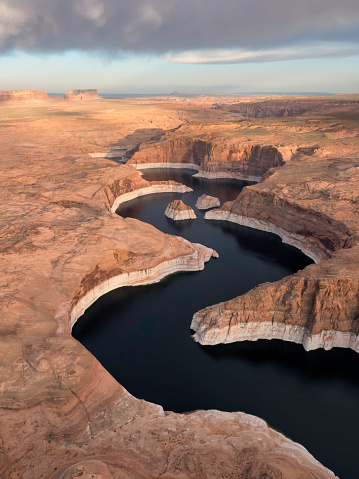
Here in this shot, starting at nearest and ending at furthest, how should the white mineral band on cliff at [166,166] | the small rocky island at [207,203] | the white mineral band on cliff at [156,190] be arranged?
the small rocky island at [207,203] → the white mineral band on cliff at [156,190] → the white mineral band on cliff at [166,166]

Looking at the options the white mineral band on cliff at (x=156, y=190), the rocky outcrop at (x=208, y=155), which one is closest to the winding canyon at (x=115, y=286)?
the white mineral band on cliff at (x=156, y=190)

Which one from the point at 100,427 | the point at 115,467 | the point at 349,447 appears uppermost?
the point at 115,467

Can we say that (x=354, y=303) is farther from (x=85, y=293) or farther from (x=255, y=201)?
(x=255, y=201)

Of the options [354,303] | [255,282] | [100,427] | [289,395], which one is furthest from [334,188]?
[100,427]

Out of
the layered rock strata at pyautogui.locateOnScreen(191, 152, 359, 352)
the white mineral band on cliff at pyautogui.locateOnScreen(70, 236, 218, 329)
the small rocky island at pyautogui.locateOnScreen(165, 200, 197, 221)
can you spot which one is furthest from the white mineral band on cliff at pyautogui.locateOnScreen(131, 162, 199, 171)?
the layered rock strata at pyautogui.locateOnScreen(191, 152, 359, 352)

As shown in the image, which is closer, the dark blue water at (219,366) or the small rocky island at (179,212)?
the dark blue water at (219,366)

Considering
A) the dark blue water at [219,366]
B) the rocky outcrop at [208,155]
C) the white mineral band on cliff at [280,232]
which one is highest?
the rocky outcrop at [208,155]

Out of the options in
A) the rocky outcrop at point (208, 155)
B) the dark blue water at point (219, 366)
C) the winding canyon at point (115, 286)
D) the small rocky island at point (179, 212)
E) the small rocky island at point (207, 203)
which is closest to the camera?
the winding canyon at point (115, 286)

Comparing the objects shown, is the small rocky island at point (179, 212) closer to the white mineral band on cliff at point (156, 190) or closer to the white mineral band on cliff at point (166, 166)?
the white mineral band on cliff at point (156, 190)
